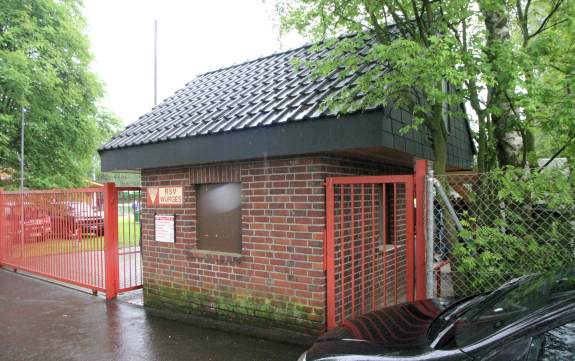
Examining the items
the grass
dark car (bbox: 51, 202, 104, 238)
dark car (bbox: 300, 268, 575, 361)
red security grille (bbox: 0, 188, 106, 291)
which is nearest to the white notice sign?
the grass

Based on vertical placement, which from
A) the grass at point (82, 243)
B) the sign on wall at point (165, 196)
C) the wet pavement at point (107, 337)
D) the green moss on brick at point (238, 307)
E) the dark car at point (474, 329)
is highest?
the sign on wall at point (165, 196)

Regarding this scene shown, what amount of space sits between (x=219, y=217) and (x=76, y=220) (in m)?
3.57

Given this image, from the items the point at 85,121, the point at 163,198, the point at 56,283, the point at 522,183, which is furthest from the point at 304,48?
the point at 85,121

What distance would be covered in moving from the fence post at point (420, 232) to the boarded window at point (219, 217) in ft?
7.72

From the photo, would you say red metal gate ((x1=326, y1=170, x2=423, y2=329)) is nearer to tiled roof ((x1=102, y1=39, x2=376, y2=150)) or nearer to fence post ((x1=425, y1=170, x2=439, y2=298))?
fence post ((x1=425, y1=170, x2=439, y2=298))

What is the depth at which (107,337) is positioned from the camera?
5.00 metres

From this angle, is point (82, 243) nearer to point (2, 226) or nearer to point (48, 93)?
point (2, 226)

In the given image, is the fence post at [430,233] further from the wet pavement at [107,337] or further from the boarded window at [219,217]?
the boarded window at [219,217]

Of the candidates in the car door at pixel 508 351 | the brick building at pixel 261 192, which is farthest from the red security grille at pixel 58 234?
the car door at pixel 508 351

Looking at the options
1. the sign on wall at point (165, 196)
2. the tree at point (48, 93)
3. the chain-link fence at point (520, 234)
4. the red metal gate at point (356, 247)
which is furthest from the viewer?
the tree at point (48, 93)

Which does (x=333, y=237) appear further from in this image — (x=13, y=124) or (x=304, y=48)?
(x=13, y=124)

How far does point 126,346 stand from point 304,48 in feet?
17.9

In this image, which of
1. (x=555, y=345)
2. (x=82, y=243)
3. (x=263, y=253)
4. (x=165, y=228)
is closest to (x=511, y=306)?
(x=555, y=345)

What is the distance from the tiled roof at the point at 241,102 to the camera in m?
4.68
